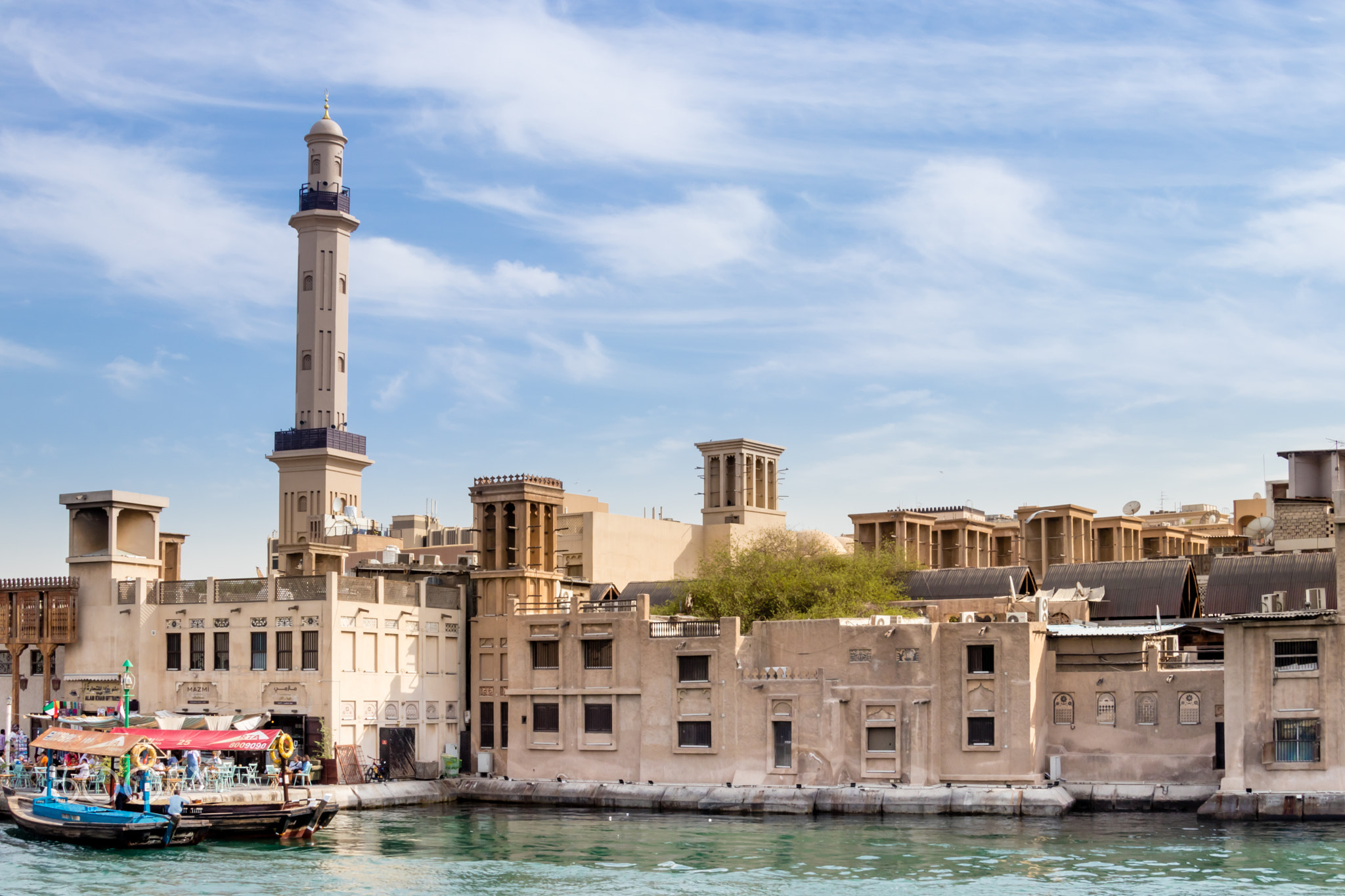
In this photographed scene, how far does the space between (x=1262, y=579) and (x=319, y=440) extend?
58.3 m

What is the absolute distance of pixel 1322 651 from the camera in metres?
52.3

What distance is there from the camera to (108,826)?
4788 cm

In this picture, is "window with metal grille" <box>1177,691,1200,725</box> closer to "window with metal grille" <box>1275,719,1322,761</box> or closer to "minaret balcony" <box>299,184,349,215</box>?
"window with metal grille" <box>1275,719,1322,761</box>

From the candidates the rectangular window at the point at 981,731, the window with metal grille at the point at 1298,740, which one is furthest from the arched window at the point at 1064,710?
the window with metal grille at the point at 1298,740

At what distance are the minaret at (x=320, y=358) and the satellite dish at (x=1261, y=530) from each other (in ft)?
176

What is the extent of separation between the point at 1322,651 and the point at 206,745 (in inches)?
1400

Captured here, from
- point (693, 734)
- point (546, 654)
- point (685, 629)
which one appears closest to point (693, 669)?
point (685, 629)

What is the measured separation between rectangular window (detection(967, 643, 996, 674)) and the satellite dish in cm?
2888

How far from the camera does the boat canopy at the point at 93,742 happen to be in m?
53.2

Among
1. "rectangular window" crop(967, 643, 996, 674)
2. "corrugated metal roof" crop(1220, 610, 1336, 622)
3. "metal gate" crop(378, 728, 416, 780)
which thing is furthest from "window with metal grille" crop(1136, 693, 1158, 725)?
"metal gate" crop(378, 728, 416, 780)

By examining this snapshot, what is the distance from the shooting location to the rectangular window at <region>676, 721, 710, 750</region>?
60684 mm

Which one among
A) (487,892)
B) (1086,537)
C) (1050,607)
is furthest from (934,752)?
(1086,537)

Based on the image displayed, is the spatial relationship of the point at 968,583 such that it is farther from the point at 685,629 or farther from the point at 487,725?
the point at 487,725

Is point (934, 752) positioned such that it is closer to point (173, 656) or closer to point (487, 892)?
point (487, 892)
